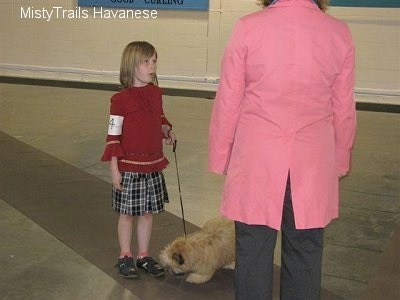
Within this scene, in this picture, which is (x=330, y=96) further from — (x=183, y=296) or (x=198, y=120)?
(x=198, y=120)

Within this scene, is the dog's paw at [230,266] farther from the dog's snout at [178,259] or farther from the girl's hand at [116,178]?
the girl's hand at [116,178]

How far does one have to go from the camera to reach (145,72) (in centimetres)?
322

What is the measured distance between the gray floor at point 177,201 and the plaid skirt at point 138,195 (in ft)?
1.29

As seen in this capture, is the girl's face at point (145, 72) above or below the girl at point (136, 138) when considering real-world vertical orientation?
above

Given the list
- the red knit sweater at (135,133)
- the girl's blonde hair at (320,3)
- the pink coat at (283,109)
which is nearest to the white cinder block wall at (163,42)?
the red knit sweater at (135,133)

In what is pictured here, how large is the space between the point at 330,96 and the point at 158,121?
4.00 ft

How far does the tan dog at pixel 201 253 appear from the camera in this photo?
3.14 metres

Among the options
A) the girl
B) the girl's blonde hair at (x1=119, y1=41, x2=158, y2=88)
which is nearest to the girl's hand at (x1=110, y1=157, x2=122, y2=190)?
the girl

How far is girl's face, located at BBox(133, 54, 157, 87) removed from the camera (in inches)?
126

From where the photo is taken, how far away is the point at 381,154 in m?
6.55

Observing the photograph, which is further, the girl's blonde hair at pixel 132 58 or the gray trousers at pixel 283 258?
the girl's blonde hair at pixel 132 58

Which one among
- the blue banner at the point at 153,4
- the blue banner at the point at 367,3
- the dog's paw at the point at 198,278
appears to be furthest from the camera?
the blue banner at the point at 153,4

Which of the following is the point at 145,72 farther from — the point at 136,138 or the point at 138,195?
the point at 138,195

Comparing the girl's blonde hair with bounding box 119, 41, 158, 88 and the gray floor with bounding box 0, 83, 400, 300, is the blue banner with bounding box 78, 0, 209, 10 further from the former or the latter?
the girl's blonde hair with bounding box 119, 41, 158, 88
